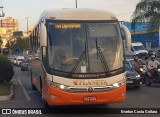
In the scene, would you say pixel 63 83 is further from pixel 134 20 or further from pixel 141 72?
pixel 134 20

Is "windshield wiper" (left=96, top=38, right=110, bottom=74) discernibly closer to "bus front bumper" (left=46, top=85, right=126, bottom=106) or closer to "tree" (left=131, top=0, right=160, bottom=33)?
"bus front bumper" (left=46, top=85, right=126, bottom=106)

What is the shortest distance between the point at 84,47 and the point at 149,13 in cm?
2374

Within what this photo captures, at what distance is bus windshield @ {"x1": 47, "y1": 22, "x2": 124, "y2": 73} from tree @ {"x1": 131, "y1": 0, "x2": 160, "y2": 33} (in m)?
21.7

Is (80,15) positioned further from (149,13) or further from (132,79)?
(149,13)

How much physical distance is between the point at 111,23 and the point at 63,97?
2708mm

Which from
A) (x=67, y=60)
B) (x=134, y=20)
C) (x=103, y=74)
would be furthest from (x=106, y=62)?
(x=134, y=20)

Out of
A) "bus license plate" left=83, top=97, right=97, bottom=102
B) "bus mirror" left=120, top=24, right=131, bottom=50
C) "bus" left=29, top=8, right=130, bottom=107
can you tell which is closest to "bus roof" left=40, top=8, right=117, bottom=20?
"bus" left=29, top=8, right=130, bottom=107

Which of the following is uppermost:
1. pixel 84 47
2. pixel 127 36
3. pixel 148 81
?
pixel 127 36

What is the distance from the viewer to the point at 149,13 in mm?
34094

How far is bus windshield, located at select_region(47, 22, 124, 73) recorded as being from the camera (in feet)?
36.8

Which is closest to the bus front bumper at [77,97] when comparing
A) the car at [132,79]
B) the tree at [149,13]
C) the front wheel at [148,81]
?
the car at [132,79]

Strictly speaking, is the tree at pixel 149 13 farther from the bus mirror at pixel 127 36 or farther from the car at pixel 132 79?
the bus mirror at pixel 127 36

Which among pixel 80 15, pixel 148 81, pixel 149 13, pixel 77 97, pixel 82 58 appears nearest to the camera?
pixel 77 97

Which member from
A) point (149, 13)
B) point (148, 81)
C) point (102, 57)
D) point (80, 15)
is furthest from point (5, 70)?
point (149, 13)
